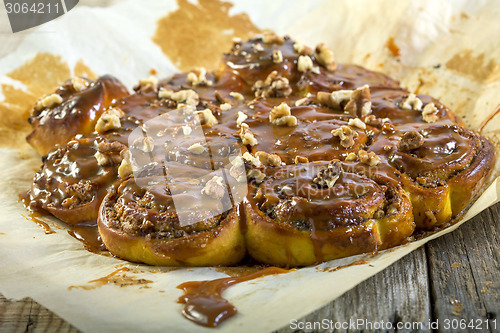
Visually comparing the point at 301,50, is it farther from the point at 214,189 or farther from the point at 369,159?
the point at 214,189

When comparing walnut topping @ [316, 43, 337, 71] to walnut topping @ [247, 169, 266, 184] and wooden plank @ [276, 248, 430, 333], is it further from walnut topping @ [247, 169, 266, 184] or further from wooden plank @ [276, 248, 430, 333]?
wooden plank @ [276, 248, 430, 333]

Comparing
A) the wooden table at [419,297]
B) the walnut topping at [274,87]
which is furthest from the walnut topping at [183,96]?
the wooden table at [419,297]

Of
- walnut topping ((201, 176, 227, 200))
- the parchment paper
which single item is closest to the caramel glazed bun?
walnut topping ((201, 176, 227, 200))

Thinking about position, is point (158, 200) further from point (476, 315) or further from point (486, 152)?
point (486, 152)

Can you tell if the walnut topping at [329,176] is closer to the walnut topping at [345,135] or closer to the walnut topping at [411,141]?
the walnut topping at [345,135]

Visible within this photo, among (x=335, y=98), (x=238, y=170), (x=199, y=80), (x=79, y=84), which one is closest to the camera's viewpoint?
(x=238, y=170)

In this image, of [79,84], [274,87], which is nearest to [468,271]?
[274,87]
